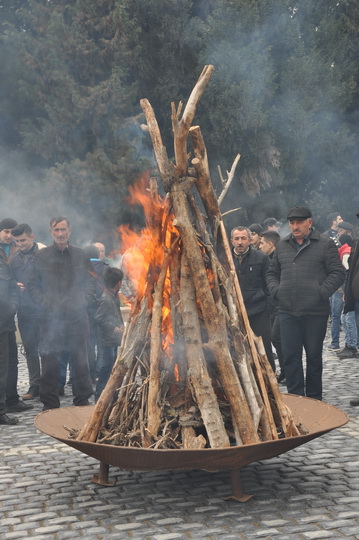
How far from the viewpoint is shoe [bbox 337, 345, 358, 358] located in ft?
39.5

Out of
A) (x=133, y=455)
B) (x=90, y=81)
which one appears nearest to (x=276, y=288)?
(x=133, y=455)

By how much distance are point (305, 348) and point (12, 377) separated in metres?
3.29

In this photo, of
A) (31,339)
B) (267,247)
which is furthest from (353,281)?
(31,339)

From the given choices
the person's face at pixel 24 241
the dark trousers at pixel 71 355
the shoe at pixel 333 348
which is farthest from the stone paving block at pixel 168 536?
the shoe at pixel 333 348

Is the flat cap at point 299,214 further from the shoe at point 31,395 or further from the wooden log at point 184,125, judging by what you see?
the shoe at point 31,395

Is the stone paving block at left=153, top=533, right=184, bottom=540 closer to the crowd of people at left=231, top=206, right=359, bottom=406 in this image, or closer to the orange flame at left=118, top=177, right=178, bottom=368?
the orange flame at left=118, top=177, right=178, bottom=368

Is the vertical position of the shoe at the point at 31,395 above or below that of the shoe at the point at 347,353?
below

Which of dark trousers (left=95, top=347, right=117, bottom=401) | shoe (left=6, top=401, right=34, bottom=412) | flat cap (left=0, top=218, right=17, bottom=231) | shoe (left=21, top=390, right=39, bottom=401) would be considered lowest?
shoe (left=6, top=401, right=34, bottom=412)

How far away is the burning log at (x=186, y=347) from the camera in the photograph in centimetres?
561

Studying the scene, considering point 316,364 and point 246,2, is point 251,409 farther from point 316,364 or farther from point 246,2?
point 246,2

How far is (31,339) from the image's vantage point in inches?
396

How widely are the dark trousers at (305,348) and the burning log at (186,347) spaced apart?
7.95ft

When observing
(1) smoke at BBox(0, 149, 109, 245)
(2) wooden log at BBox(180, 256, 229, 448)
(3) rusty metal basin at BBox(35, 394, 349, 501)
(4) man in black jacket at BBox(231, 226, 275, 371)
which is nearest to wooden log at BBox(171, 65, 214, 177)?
(2) wooden log at BBox(180, 256, 229, 448)

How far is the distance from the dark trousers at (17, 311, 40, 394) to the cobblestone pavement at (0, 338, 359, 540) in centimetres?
281
